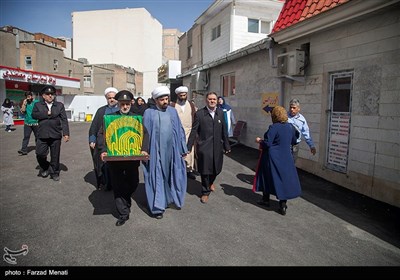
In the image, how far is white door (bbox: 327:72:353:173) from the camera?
5.68 meters

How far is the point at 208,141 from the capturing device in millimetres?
4898

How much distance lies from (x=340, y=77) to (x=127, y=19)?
4762 cm

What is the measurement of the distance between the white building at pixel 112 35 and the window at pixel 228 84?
35900mm

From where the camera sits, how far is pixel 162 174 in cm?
420

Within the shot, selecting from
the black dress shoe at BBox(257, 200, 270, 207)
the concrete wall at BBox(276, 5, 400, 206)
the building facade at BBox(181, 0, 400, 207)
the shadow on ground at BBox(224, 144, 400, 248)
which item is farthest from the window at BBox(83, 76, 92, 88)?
the black dress shoe at BBox(257, 200, 270, 207)

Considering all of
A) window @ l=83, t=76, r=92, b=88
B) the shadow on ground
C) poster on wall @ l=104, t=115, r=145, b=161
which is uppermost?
window @ l=83, t=76, r=92, b=88

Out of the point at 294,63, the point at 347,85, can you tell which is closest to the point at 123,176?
the point at 347,85

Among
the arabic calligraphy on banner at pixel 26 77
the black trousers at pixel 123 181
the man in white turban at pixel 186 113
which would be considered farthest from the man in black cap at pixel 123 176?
the arabic calligraphy on banner at pixel 26 77

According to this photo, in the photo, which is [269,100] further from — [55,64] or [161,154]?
[55,64]

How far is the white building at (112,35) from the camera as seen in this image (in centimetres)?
4691

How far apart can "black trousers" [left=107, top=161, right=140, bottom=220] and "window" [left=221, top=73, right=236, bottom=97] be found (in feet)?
27.9

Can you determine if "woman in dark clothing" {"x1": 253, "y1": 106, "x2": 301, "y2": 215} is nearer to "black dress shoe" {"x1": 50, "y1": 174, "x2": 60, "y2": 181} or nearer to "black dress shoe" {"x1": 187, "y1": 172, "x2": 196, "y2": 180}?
"black dress shoe" {"x1": 187, "y1": 172, "x2": 196, "y2": 180}

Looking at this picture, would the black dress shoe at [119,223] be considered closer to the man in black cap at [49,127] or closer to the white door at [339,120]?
the man in black cap at [49,127]

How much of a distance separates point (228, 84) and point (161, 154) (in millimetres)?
8798
